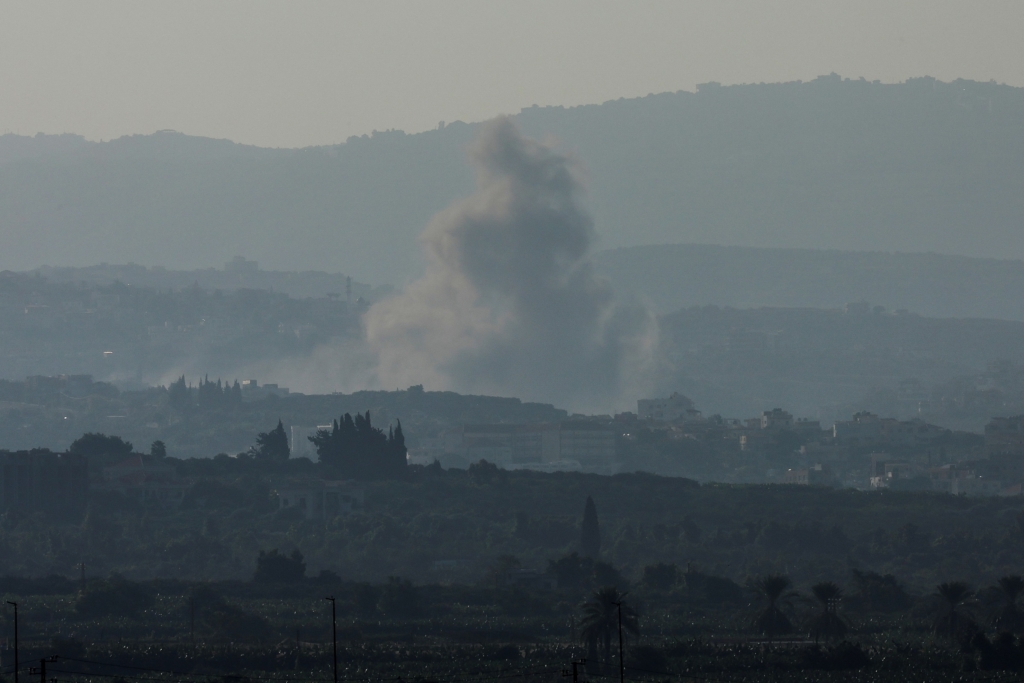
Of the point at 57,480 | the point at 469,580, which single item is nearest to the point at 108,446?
the point at 57,480

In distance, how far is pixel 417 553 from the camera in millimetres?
116562

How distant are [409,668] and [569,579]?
2558 cm

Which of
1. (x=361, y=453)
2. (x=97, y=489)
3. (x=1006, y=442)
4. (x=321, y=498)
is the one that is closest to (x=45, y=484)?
(x=97, y=489)

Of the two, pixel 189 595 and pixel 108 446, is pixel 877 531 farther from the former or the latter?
pixel 108 446

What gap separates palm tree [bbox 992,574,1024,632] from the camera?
81812 millimetres

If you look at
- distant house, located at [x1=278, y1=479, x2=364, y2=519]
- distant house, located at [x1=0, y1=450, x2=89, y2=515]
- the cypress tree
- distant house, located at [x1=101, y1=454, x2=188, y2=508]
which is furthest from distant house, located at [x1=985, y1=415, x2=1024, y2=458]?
distant house, located at [x1=0, y1=450, x2=89, y2=515]

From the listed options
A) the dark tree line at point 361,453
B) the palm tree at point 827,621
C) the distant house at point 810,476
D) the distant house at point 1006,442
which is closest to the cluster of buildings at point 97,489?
the dark tree line at point 361,453

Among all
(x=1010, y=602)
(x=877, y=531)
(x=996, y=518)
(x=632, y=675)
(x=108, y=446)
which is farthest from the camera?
(x=108, y=446)

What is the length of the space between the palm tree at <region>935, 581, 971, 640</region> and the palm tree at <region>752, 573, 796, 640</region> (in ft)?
18.5

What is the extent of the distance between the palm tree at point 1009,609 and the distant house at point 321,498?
54.5m

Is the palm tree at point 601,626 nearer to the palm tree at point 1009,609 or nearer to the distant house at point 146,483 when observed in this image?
the palm tree at point 1009,609

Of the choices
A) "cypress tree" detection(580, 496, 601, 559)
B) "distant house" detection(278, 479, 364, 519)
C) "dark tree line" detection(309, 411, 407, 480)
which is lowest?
"cypress tree" detection(580, 496, 601, 559)

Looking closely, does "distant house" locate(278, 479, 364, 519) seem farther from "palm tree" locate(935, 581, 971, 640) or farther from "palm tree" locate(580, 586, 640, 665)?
"palm tree" locate(935, 581, 971, 640)

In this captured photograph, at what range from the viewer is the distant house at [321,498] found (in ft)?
436
